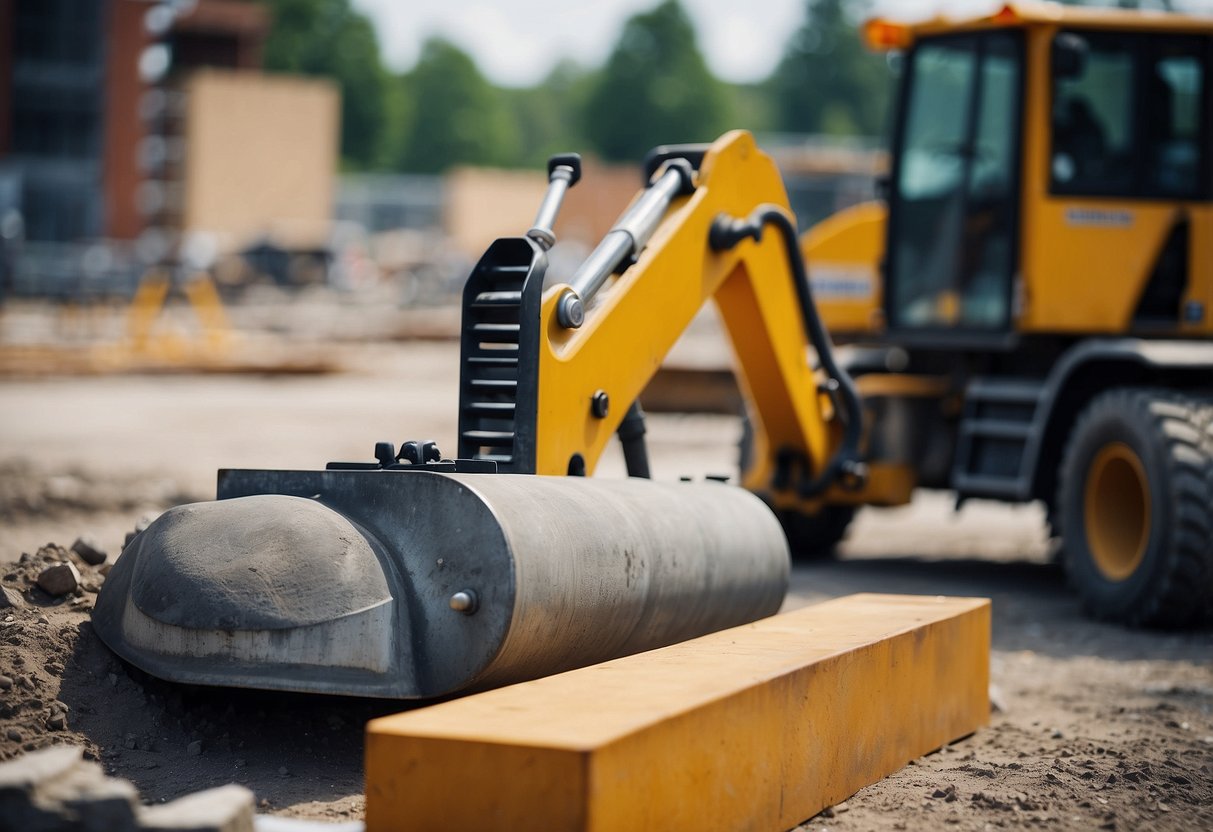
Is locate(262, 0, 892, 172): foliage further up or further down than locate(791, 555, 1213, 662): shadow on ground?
further up

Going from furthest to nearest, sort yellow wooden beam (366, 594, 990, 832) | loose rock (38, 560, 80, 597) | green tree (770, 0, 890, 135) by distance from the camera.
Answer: green tree (770, 0, 890, 135)
loose rock (38, 560, 80, 597)
yellow wooden beam (366, 594, 990, 832)

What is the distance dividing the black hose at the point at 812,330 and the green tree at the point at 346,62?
76508 mm

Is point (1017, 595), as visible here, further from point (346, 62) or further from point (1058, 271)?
point (346, 62)

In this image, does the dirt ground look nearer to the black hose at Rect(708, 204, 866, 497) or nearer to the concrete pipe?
the concrete pipe

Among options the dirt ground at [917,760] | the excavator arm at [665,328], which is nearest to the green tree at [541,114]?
the dirt ground at [917,760]

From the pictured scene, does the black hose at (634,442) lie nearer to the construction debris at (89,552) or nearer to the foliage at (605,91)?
the construction debris at (89,552)

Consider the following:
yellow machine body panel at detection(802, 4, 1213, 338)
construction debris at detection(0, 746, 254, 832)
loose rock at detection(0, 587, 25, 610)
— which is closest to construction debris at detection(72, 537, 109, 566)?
loose rock at detection(0, 587, 25, 610)

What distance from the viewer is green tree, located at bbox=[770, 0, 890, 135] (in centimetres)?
9850

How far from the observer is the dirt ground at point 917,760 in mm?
4211

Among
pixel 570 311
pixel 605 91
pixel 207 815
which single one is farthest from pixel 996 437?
pixel 605 91

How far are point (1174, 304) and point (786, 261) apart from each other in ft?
9.81

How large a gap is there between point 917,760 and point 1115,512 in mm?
3482

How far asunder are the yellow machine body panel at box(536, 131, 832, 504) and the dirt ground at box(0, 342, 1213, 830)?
1.05 m

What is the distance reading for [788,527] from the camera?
379 inches
